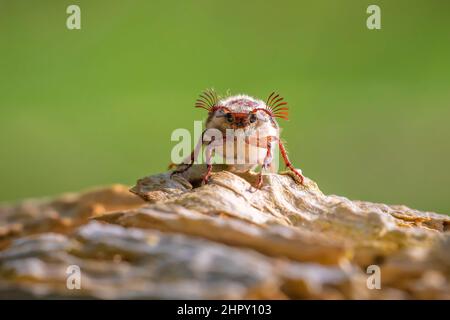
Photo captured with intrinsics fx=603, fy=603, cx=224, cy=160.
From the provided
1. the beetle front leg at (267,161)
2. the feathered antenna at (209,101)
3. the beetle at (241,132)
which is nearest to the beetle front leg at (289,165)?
the beetle at (241,132)

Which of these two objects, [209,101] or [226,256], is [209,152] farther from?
[226,256]

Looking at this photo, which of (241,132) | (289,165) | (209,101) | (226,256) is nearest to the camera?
(226,256)

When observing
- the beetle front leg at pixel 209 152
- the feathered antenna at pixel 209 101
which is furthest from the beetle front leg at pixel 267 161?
the feathered antenna at pixel 209 101

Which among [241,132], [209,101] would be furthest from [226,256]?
[209,101]

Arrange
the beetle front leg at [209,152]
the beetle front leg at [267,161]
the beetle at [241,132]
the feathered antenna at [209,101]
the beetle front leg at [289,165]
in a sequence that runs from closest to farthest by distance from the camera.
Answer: the beetle front leg at [267,161] → the beetle front leg at [209,152] → the beetle front leg at [289,165] → the beetle at [241,132] → the feathered antenna at [209,101]

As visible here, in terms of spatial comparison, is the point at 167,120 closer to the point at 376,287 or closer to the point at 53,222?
the point at 53,222

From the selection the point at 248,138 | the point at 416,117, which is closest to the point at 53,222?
the point at 248,138

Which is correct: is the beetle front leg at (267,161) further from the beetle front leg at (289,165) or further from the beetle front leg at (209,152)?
the beetle front leg at (209,152)

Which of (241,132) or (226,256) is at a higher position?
(241,132)

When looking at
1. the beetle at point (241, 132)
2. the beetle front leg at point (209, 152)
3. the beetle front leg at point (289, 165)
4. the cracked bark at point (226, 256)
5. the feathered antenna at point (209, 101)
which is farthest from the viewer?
the feathered antenna at point (209, 101)

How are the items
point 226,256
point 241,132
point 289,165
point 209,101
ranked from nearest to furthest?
point 226,256 < point 289,165 < point 241,132 < point 209,101

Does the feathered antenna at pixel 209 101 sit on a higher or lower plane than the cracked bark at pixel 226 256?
higher

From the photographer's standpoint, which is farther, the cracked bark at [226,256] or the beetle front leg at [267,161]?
the beetle front leg at [267,161]

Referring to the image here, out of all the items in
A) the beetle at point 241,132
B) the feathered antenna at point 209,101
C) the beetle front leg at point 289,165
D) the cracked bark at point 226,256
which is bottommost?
the cracked bark at point 226,256
